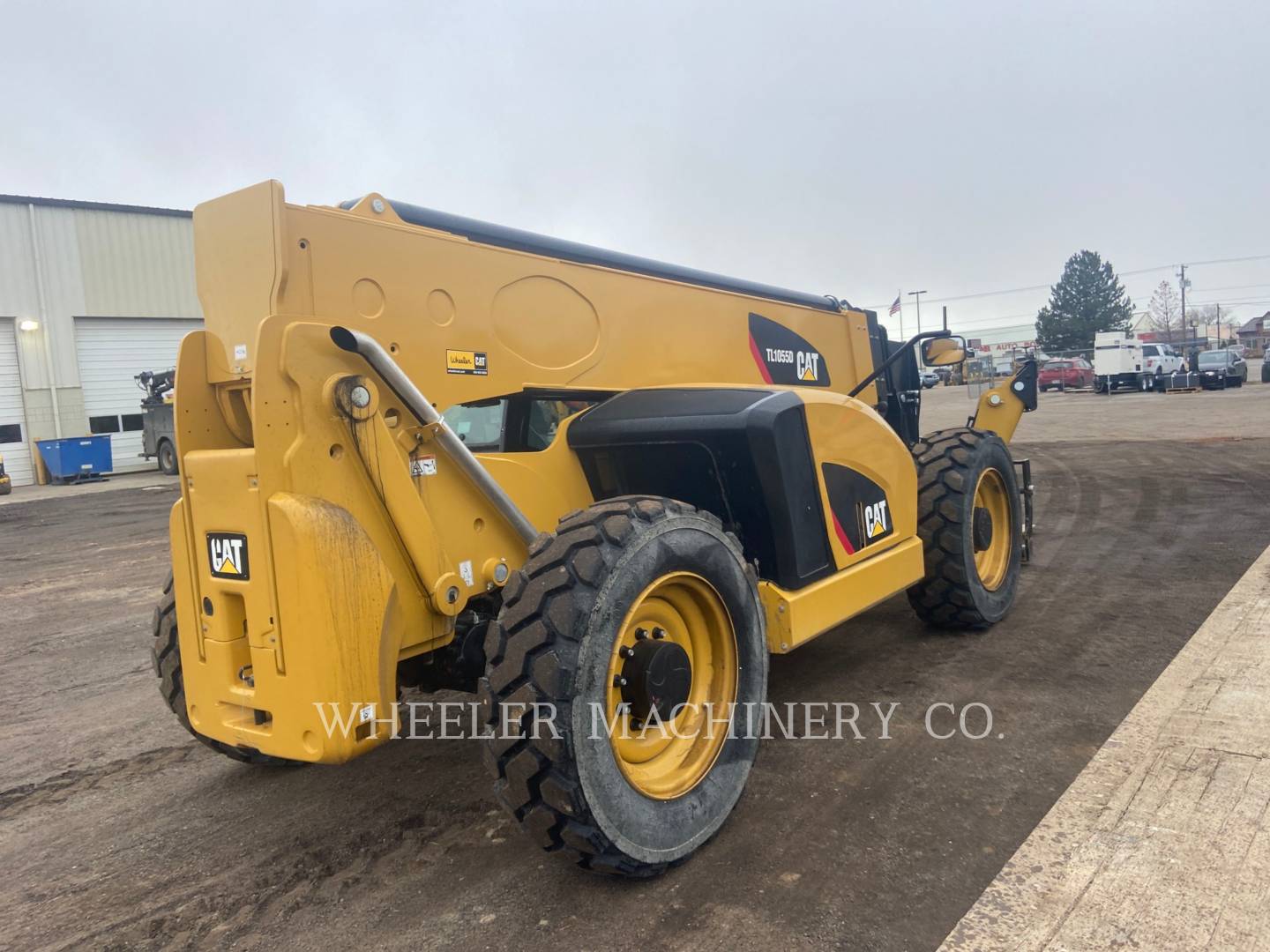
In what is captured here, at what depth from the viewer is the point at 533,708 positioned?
261cm

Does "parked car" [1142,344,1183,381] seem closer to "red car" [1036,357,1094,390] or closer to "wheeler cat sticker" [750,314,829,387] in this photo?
"red car" [1036,357,1094,390]

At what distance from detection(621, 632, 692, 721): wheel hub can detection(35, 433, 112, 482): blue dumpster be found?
22.4m

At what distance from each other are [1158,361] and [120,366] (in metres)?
A: 36.6

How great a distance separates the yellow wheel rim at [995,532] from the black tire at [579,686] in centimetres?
348

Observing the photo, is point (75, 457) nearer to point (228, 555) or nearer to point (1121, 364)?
point (228, 555)

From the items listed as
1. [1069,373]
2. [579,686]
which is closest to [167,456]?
[579,686]

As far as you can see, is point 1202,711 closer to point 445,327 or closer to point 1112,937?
point 1112,937

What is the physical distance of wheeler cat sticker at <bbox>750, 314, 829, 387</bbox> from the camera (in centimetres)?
497

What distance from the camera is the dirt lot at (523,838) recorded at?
274cm

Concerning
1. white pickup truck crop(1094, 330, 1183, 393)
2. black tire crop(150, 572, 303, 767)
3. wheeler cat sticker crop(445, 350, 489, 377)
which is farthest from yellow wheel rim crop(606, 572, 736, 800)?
white pickup truck crop(1094, 330, 1183, 393)

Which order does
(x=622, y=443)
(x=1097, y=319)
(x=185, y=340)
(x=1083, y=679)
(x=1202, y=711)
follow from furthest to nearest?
(x=1097, y=319)
(x=1083, y=679)
(x=1202, y=711)
(x=622, y=443)
(x=185, y=340)

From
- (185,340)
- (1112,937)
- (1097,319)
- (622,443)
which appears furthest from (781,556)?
(1097,319)

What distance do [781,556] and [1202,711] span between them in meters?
2.13

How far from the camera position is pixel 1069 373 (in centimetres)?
3947
